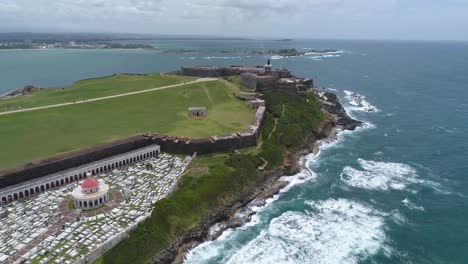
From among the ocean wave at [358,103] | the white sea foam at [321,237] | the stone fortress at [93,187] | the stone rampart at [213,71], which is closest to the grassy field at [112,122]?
the stone fortress at [93,187]

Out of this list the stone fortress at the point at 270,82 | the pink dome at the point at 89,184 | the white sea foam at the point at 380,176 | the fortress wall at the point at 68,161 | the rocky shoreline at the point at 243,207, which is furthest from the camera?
the stone fortress at the point at 270,82

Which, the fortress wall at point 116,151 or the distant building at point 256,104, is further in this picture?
the distant building at point 256,104

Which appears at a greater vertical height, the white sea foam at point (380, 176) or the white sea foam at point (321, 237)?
the white sea foam at point (380, 176)

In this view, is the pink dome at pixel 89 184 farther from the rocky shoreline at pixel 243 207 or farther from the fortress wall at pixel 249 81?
the fortress wall at pixel 249 81

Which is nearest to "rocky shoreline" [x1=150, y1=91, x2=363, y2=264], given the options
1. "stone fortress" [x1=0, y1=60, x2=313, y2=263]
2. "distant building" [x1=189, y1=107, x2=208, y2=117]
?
"stone fortress" [x1=0, y1=60, x2=313, y2=263]

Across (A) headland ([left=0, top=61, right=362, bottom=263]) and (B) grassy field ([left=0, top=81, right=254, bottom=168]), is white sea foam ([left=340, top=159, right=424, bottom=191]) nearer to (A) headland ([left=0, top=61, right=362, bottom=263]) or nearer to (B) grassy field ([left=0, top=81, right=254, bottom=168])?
(A) headland ([left=0, top=61, right=362, bottom=263])

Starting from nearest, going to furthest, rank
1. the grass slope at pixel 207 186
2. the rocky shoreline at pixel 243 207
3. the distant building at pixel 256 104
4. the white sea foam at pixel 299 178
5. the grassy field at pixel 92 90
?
the grass slope at pixel 207 186 → the rocky shoreline at pixel 243 207 → the white sea foam at pixel 299 178 → the distant building at pixel 256 104 → the grassy field at pixel 92 90

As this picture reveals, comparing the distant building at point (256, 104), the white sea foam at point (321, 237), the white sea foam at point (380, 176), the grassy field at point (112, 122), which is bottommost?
the white sea foam at point (321, 237)
